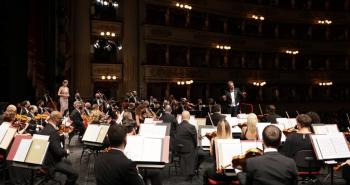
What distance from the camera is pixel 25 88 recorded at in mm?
20219

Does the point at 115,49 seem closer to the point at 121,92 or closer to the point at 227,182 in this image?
the point at 121,92

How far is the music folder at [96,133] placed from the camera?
1023cm

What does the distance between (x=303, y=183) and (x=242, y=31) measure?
28.6m

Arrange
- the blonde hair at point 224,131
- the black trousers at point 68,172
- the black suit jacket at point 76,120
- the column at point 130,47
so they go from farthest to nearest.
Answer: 1. the column at point 130,47
2. the black suit jacket at point 76,120
3. the black trousers at point 68,172
4. the blonde hair at point 224,131

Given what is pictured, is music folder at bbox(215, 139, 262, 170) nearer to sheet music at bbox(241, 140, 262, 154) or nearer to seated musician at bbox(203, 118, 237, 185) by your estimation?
sheet music at bbox(241, 140, 262, 154)

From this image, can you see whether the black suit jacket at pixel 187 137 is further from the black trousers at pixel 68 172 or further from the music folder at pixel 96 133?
the black trousers at pixel 68 172

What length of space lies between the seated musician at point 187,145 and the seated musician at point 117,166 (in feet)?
16.8

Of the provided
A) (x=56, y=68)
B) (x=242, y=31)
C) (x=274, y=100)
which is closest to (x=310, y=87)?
(x=274, y=100)

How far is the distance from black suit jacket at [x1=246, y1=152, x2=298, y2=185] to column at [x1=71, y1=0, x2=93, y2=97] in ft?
74.4

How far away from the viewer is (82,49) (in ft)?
87.6

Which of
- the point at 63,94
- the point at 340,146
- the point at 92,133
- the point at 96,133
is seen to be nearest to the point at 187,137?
the point at 96,133

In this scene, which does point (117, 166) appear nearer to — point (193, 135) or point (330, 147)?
point (330, 147)

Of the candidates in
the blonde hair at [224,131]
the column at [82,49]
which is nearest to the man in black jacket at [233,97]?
the blonde hair at [224,131]

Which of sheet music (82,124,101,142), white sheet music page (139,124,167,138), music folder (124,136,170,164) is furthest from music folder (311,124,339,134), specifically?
sheet music (82,124,101,142)
